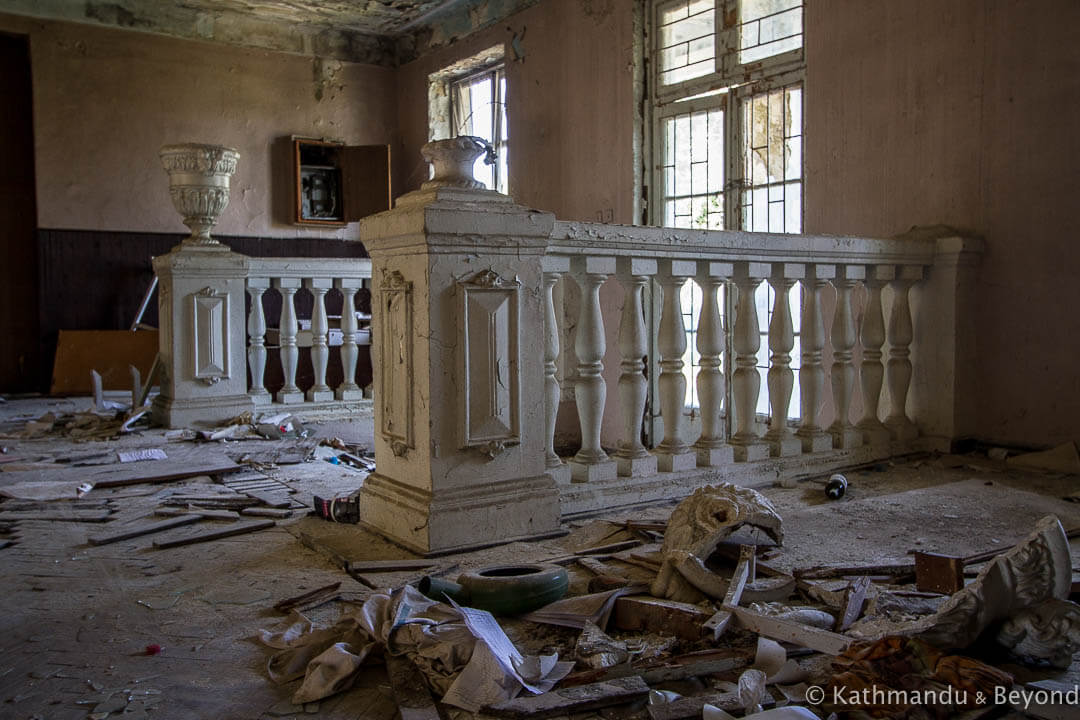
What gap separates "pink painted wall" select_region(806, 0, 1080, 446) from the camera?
14.8ft

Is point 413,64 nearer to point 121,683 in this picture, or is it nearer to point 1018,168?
point 1018,168

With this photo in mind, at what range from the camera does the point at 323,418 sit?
6359 millimetres

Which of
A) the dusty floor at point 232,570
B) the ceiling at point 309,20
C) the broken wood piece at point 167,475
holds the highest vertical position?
the ceiling at point 309,20

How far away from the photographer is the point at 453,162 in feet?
9.75

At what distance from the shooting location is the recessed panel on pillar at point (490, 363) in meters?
2.93

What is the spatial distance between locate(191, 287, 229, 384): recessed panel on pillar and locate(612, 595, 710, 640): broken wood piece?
14.3 ft

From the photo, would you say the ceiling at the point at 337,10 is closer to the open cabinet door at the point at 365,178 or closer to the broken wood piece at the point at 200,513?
the open cabinet door at the point at 365,178

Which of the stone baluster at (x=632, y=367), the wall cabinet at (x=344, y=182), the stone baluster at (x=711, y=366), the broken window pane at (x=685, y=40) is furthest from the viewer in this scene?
the wall cabinet at (x=344, y=182)

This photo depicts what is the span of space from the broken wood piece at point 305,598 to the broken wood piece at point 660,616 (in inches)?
32.7

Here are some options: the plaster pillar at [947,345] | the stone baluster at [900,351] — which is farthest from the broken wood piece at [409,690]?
the plaster pillar at [947,345]

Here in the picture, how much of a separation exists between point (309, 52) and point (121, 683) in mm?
9622

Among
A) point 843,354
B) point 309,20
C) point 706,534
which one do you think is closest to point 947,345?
point 843,354

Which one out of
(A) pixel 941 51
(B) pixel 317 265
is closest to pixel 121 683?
(B) pixel 317 265

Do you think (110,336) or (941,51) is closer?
(941,51)
